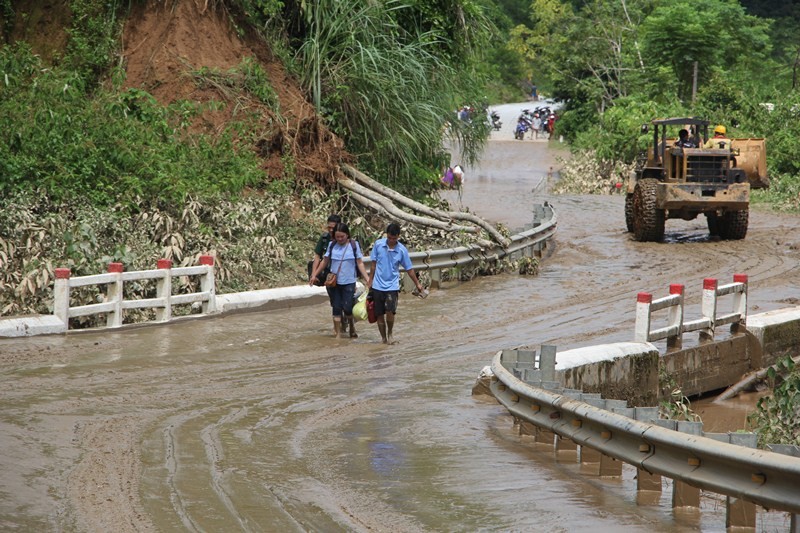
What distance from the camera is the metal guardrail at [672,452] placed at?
19.8ft

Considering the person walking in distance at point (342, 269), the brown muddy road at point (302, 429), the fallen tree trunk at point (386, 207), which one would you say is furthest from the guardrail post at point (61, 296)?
the fallen tree trunk at point (386, 207)

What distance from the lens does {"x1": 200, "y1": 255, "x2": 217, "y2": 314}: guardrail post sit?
16.2 m

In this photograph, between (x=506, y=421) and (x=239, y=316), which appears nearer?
(x=506, y=421)

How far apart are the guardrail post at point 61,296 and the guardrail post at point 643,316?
6725 millimetres

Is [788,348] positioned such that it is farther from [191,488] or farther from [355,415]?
[191,488]

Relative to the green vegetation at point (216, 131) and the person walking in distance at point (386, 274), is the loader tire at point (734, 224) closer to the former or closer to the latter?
the green vegetation at point (216, 131)

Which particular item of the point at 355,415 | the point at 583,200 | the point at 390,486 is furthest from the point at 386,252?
the point at 583,200

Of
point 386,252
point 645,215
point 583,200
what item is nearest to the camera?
point 386,252

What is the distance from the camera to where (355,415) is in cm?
1070

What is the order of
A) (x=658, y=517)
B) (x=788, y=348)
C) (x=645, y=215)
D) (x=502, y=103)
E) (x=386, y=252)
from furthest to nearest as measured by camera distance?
(x=502, y=103) → (x=645, y=215) → (x=788, y=348) → (x=386, y=252) → (x=658, y=517)

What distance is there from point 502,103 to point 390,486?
76.2 meters

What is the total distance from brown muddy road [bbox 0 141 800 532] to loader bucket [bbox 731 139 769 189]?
24.6 feet

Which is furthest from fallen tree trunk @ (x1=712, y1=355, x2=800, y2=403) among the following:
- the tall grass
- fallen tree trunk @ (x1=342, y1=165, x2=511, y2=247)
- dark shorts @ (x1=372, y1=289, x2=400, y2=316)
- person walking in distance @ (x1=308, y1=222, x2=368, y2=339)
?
the tall grass

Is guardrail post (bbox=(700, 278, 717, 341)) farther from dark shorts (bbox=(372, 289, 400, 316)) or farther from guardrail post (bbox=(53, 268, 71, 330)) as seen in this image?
guardrail post (bbox=(53, 268, 71, 330))
